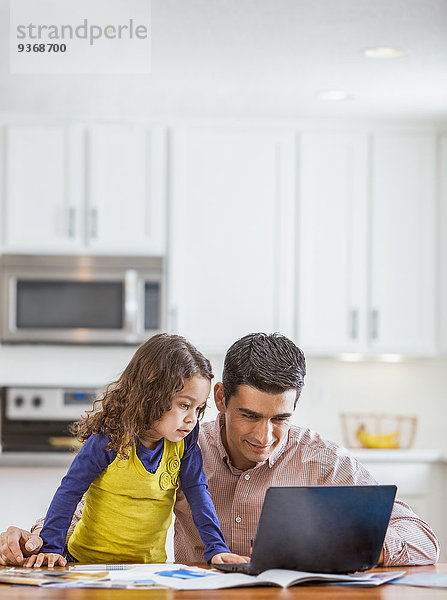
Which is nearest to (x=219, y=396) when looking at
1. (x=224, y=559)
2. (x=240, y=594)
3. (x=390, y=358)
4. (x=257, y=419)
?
(x=257, y=419)

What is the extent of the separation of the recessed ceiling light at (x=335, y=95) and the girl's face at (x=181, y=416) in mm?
2240

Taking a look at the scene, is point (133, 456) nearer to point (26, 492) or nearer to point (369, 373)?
point (26, 492)

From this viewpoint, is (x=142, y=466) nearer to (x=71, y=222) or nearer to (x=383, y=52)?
(x=383, y=52)

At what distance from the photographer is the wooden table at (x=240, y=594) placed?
1401 mm

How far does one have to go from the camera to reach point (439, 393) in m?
4.61

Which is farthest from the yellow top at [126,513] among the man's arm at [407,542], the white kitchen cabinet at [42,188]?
the white kitchen cabinet at [42,188]

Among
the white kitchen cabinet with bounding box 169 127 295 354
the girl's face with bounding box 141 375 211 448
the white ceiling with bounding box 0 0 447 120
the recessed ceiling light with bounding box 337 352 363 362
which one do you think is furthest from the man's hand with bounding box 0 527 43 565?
the recessed ceiling light with bounding box 337 352 363 362

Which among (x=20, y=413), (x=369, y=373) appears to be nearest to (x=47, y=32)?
(x=20, y=413)

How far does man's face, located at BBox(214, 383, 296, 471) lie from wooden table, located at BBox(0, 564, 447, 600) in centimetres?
40

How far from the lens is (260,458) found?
191cm

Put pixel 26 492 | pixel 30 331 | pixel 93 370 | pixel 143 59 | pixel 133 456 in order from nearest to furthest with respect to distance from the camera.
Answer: pixel 133 456 → pixel 143 59 → pixel 26 492 → pixel 30 331 → pixel 93 370

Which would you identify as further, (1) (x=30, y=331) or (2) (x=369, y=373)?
(2) (x=369, y=373)

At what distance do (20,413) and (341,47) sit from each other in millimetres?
2182

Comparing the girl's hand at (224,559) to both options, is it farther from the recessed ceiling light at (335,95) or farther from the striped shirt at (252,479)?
the recessed ceiling light at (335,95)
